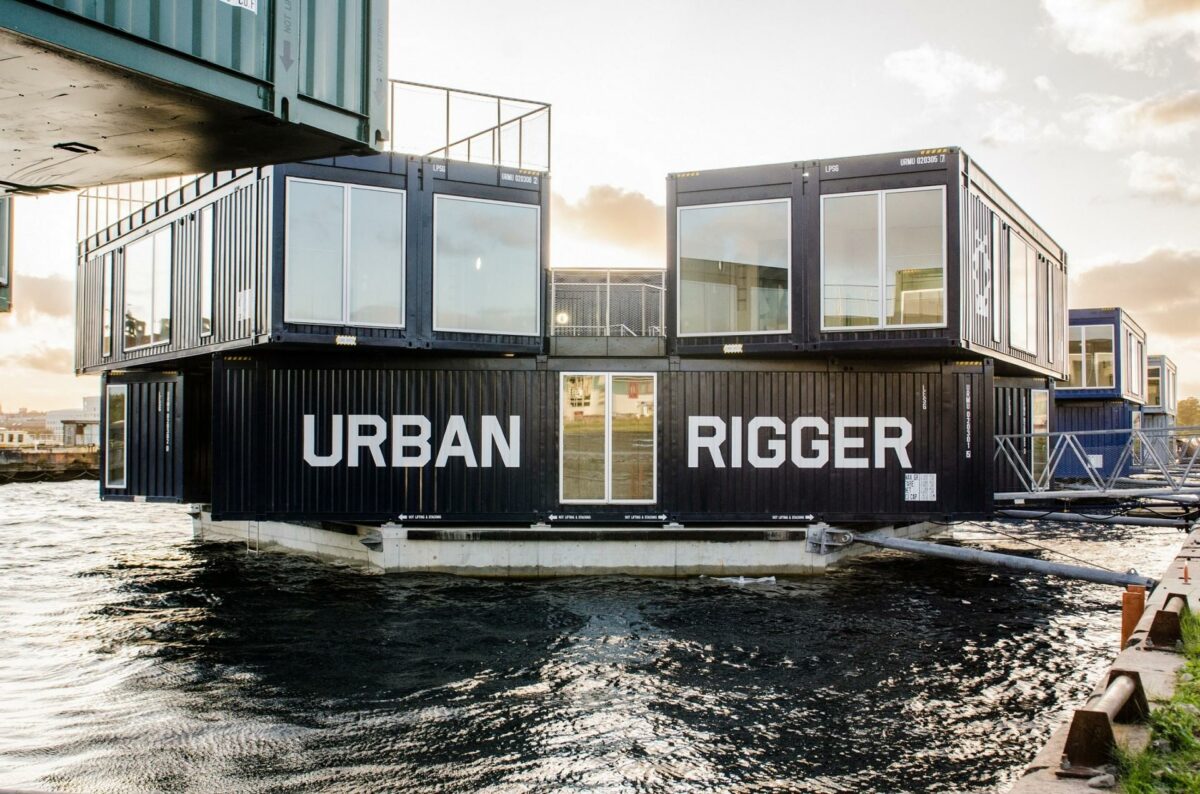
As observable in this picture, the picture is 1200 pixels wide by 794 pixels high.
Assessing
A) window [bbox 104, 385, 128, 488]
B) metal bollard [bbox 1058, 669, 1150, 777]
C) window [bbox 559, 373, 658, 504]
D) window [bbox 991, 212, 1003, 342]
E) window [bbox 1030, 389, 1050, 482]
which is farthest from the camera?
window [bbox 1030, 389, 1050, 482]

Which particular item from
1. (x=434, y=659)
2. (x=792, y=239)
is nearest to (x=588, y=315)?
(x=792, y=239)

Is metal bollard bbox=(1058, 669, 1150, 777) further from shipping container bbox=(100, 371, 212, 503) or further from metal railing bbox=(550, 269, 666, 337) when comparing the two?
shipping container bbox=(100, 371, 212, 503)

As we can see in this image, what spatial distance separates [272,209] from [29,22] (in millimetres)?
10335

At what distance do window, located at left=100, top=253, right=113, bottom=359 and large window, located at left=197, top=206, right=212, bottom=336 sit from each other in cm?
642

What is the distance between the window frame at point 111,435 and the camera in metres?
23.0

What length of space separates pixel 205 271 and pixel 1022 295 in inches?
815

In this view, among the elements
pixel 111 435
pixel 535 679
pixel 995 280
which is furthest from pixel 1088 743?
pixel 111 435

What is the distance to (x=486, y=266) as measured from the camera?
59.5ft

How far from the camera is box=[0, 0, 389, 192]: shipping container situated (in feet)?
23.2

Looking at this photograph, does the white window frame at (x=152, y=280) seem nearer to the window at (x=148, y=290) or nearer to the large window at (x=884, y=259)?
the window at (x=148, y=290)

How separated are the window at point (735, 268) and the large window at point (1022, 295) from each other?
683cm

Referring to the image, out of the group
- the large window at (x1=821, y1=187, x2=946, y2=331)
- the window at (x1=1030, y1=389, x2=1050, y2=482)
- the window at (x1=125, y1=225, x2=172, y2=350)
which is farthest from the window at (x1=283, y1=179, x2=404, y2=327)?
the window at (x1=1030, y1=389, x2=1050, y2=482)

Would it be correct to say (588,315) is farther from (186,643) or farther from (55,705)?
(55,705)

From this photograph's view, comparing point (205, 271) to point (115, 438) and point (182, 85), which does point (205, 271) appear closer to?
point (115, 438)
